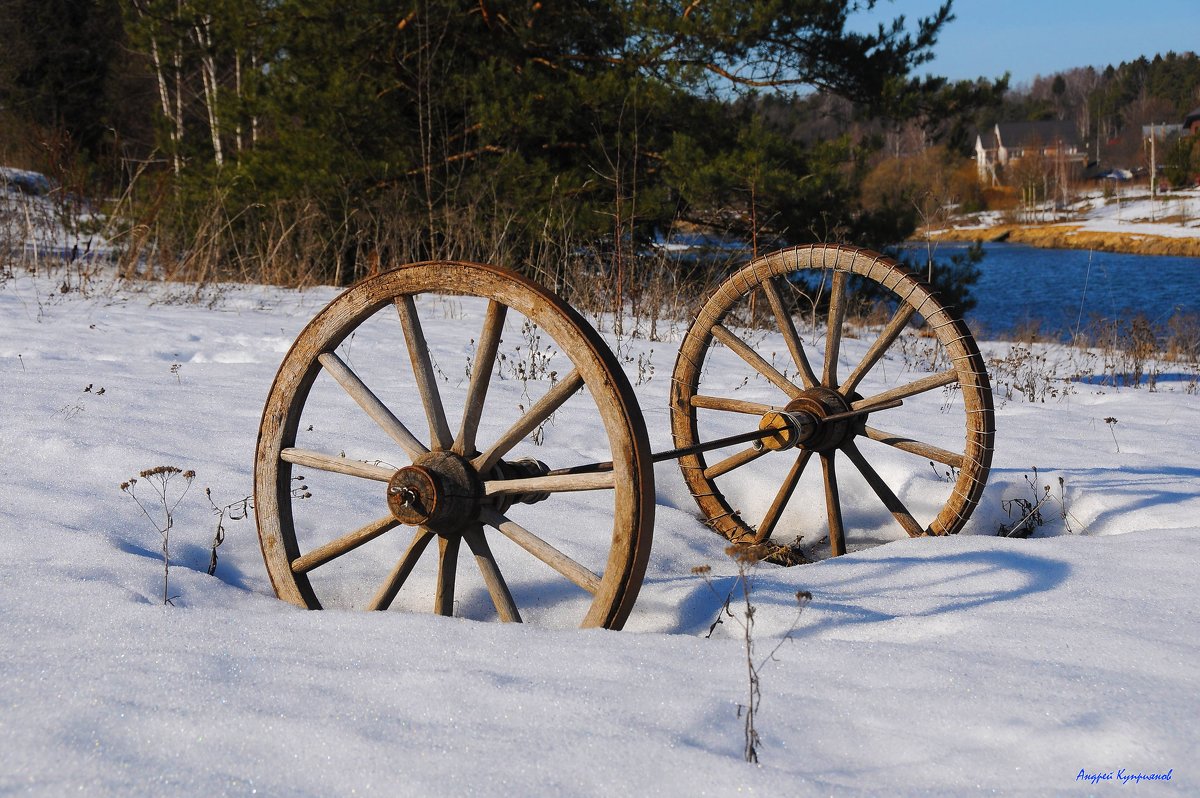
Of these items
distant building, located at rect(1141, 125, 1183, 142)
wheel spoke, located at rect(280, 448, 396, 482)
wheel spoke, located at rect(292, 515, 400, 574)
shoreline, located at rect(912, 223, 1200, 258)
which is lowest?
wheel spoke, located at rect(292, 515, 400, 574)

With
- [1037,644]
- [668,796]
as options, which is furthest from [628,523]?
[1037,644]

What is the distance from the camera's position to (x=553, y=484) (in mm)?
2064

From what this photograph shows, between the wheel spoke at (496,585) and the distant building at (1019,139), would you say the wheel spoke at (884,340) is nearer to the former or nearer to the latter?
the wheel spoke at (496,585)

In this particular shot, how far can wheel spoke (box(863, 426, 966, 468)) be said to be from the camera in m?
3.03

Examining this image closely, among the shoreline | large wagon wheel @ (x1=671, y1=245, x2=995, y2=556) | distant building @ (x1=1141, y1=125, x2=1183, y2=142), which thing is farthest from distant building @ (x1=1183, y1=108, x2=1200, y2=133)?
large wagon wheel @ (x1=671, y1=245, x2=995, y2=556)

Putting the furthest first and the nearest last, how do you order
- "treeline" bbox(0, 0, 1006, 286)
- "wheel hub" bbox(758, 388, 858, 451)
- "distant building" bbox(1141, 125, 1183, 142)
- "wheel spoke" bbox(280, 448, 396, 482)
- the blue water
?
"distant building" bbox(1141, 125, 1183, 142) → the blue water → "treeline" bbox(0, 0, 1006, 286) → "wheel hub" bbox(758, 388, 858, 451) → "wheel spoke" bbox(280, 448, 396, 482)

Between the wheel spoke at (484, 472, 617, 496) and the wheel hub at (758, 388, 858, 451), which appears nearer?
the wheel spoke at (484, 472, 617, 496)

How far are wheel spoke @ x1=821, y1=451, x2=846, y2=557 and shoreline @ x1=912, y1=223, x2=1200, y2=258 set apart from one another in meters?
22.4

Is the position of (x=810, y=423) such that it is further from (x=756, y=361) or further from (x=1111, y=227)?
(x=1111, y=227)

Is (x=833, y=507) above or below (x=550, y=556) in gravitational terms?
below

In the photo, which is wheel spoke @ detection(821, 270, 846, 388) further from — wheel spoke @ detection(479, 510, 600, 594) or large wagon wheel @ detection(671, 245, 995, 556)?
wheel spoke @ detection(479, 510, 600, 594)

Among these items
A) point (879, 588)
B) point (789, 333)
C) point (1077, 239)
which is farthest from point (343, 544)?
point (1077, 239)

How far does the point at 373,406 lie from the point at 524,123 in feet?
23.7

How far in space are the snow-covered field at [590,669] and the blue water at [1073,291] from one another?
26.6 ft
